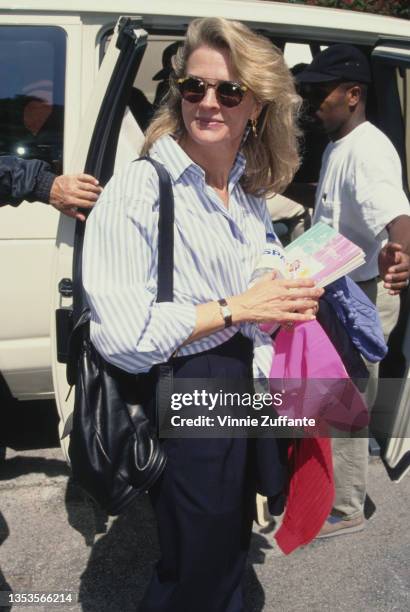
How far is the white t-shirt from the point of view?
2514 millimetres

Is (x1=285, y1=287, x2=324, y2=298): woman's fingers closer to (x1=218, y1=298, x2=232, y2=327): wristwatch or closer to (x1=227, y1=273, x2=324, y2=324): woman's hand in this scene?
(x1=227, y1=273, x2=324, y2=324): woman's hand

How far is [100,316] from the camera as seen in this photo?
4.91 feet

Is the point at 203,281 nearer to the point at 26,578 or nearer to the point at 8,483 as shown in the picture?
the point at 26,578

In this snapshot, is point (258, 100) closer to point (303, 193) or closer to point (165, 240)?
point (165, 240)

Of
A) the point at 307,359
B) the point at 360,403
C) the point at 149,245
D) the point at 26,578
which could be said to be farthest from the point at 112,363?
the point at 26,578

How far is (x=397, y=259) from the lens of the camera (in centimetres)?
237

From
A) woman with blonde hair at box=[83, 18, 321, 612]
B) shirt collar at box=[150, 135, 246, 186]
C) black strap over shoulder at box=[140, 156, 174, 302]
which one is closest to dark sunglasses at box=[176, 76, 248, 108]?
woman with blonde hair at box=[83, 18, 321, 612]

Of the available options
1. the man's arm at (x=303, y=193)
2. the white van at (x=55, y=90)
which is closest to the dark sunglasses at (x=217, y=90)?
the white van at (x=55, y=90)

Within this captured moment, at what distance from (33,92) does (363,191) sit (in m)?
1.43

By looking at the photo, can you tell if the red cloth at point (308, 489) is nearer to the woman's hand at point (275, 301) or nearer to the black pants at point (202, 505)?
the black pants at point (202, 505)

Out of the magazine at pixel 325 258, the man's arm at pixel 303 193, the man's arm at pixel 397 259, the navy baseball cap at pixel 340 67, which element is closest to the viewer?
the magazine at pixel 325 258

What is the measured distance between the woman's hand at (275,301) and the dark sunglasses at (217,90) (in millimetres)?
453

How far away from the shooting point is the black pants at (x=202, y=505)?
1700 mm

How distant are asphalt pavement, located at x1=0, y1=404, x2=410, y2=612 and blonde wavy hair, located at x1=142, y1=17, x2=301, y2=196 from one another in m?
1.53
